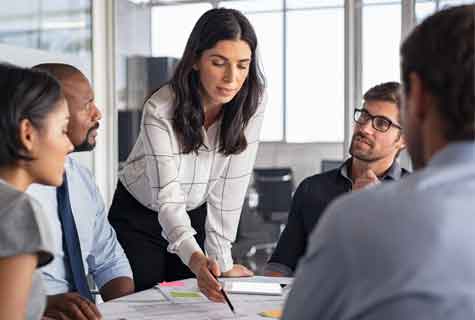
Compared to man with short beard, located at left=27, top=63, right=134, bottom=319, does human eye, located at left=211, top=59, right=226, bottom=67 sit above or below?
above

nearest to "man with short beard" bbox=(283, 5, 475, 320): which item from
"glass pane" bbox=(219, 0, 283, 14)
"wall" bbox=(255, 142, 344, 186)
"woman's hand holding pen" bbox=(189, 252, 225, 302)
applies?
"woman's hand holding pen" bbox=(189, 252, 225, 302)

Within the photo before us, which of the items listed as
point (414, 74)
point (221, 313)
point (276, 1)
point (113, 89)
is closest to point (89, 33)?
point (113, 89)

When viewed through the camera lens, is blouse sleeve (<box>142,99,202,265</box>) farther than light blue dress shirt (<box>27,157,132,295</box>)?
Yes

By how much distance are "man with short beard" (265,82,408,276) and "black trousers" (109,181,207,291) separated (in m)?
0.36

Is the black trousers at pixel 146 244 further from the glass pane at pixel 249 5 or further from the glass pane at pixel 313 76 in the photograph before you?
the glass pane at pixel 313 76

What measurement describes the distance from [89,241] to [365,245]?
5.36 feet

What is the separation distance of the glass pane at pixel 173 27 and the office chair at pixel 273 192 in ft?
5.16

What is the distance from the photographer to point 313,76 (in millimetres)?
6637

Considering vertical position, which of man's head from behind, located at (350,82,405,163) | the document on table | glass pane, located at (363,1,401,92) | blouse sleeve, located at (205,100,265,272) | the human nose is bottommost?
the document on table

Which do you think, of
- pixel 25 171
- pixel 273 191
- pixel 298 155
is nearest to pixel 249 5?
pixel 273 191

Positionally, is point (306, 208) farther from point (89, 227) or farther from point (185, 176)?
point (89, 227)

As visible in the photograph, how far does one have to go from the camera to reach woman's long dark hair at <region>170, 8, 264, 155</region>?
240 cm

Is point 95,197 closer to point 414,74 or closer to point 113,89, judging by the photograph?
point 414,74

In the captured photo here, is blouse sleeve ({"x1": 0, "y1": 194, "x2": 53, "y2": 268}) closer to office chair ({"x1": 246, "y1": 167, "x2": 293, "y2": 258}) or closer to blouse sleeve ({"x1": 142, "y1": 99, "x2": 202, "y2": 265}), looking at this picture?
blouse sleeve ({"x1": 142, "y1": 99, "x2": 202, "y2": 265})
